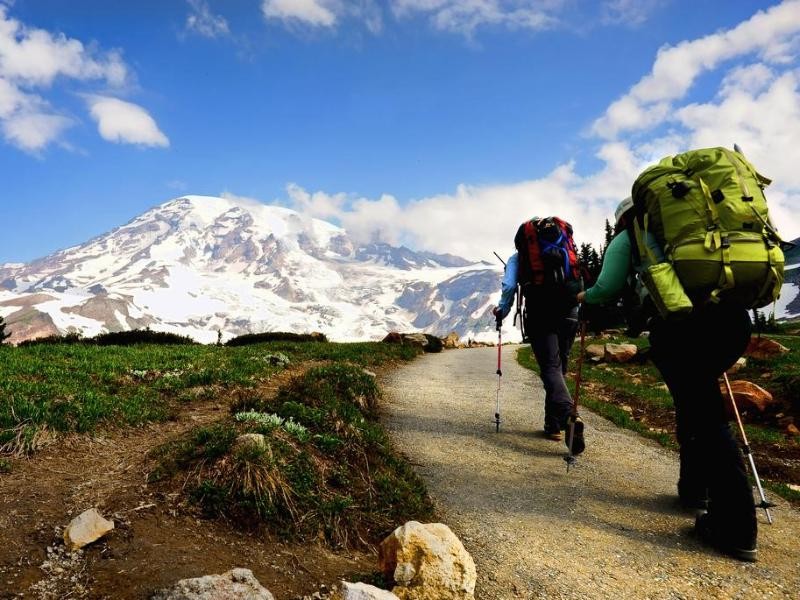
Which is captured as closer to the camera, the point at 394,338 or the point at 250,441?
the point at 250,441

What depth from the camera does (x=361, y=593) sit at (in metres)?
3.29

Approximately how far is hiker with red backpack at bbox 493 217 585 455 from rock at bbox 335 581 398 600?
17.0 ft

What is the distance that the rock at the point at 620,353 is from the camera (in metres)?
21.4

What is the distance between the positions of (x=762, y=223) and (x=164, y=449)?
624 cm

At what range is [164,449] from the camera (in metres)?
5.62

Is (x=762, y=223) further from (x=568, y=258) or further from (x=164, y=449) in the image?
(x=164, y=449)

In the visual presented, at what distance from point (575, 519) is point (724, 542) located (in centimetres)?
135

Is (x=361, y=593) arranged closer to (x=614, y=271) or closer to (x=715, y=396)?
(x=715, y=396)

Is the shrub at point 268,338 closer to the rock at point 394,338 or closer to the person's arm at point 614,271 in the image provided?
the rock at point 394,338

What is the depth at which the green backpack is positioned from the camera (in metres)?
4.41

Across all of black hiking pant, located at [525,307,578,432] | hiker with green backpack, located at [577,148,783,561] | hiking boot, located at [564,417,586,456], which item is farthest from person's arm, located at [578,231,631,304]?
hiking boot, located at [564,417,586,456]

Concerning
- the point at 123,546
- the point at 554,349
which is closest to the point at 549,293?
the point at 554,349

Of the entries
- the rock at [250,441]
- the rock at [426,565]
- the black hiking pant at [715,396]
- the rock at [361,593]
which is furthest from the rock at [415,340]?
the rock at [361,593]

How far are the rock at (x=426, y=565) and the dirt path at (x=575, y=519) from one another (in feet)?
1.41
